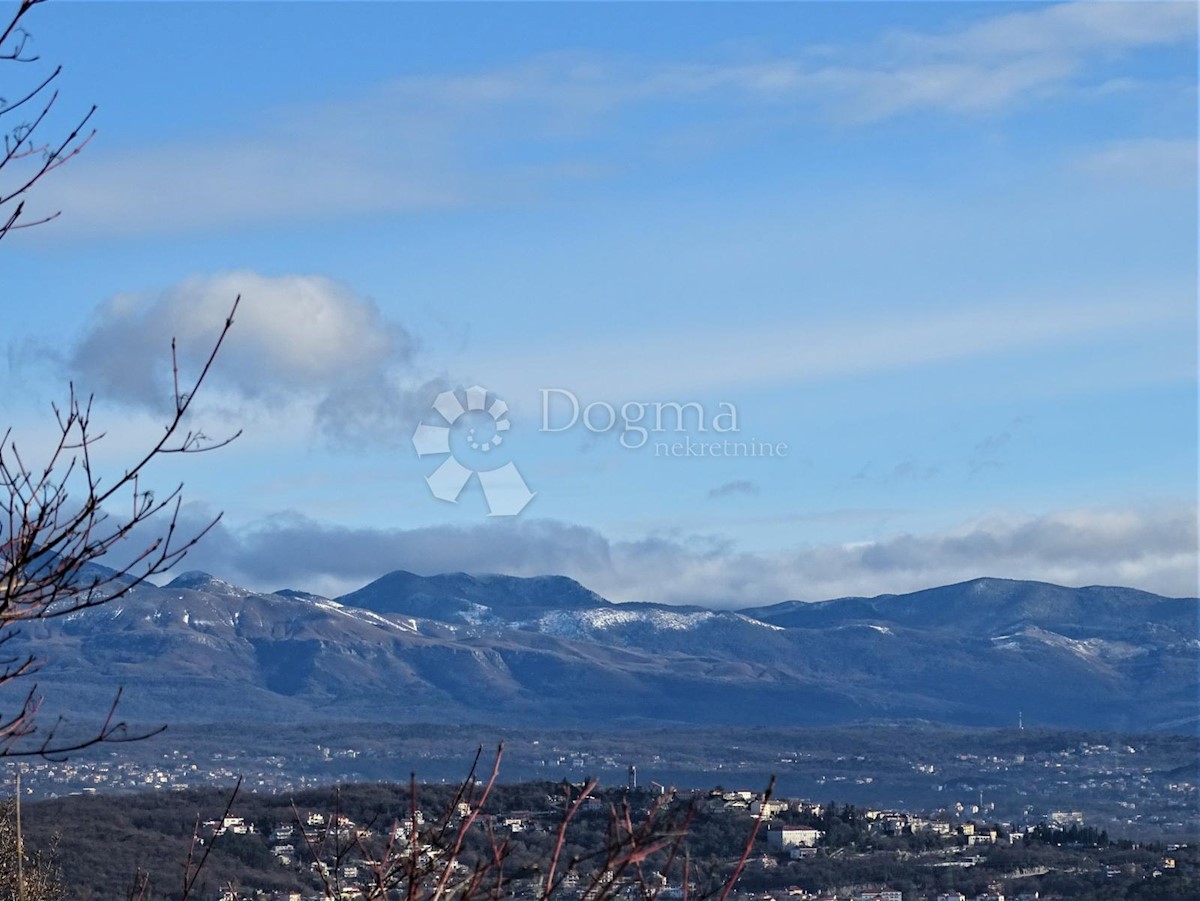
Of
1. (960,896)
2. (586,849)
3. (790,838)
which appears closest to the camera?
(960,896)

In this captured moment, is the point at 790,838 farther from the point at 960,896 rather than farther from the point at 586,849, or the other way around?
the point at 586,849

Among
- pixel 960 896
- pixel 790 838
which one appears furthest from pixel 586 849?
pixel 790 838

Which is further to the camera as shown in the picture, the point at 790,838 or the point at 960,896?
the point at 790,838

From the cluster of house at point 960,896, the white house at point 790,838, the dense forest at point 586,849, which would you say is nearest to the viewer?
the dense forest at point 586,849

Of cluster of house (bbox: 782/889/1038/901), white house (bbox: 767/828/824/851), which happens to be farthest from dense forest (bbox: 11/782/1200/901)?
cluster of house (bbox: 782/889/1038/901)

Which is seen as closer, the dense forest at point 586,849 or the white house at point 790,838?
the dense forest at point 586,849

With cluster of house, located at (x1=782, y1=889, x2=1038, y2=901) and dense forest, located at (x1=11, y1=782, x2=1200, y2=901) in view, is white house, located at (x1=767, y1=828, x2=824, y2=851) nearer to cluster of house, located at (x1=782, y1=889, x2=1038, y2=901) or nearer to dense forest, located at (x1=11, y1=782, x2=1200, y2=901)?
dense forest, located at (x1=11, y1=782, x2=1200, y2=901)

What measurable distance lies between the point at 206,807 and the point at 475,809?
6424cm

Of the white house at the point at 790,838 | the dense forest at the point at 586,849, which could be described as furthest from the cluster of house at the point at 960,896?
the white house at the point at 790,838

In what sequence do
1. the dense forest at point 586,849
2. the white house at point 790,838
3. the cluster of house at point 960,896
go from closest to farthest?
the dense forest at point 586,849, the cluster of house at point 960,896, the white house at point 790,838

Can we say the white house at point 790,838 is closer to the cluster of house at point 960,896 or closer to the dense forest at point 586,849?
the dense forest at point 586,849

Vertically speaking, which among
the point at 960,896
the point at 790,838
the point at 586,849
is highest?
the point at 586,849

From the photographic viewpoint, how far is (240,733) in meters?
169

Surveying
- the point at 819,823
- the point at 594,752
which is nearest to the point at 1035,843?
the point at 819,823
